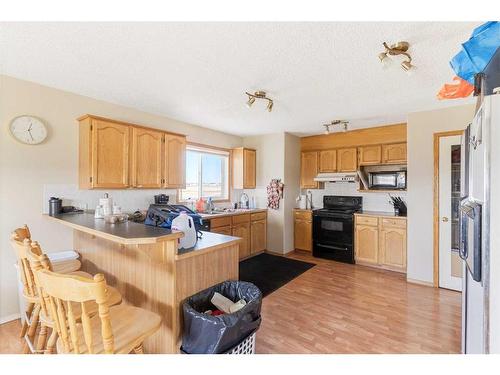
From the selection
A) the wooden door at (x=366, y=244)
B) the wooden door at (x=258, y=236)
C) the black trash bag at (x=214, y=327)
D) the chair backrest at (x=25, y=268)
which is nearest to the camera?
the black trash bag at (x=214, y=327)

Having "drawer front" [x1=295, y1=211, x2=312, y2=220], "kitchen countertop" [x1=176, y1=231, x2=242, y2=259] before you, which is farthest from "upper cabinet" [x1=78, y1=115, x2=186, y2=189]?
"drawer front" [x1=295, y1=211, x2=312, y2=220]

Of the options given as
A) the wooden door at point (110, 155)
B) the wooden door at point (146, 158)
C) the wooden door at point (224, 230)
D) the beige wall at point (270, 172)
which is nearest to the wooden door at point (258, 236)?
the beige wall at point (270, 172)

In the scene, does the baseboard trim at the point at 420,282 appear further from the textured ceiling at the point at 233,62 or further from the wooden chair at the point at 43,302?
the wooden chair at the point at 43,302

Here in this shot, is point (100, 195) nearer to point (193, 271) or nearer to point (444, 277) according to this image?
point (193, 271)

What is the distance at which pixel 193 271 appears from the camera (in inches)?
62.5

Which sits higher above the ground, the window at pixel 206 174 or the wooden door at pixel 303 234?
the window at pixel 206 174

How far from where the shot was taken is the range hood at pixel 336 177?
4.11m

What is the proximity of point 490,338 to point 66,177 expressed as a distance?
3.47 meters

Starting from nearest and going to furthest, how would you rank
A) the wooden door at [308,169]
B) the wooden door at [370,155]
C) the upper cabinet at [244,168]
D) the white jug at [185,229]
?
the white jug at [185,229]
the wooden door at [370,155]
the upper cabinet at [244,168]
the wooden door at [308,169]

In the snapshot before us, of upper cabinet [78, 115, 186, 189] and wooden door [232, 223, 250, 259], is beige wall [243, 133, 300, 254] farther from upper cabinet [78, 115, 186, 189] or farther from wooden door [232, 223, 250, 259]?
upper cabinet [78, 115, 186, 189]

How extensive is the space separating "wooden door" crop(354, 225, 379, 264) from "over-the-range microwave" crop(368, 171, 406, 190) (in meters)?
0.74

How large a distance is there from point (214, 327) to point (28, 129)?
2555 millimetres

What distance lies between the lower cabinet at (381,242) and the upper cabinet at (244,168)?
82.0 inches
